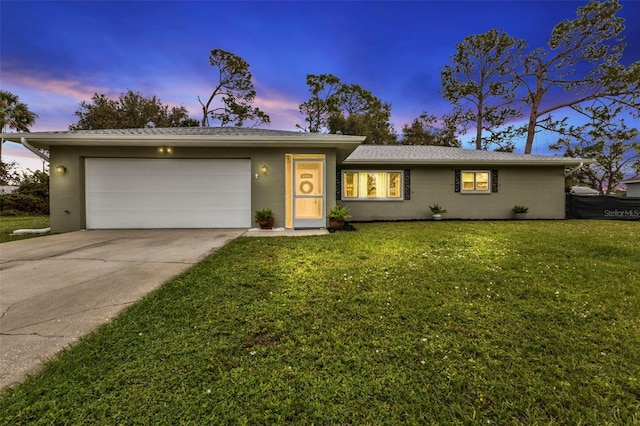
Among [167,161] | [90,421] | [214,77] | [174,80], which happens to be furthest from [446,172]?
[214,77]

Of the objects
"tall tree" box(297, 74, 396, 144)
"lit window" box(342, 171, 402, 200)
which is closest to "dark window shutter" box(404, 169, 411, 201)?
"lit window" box(342, 171, 402, 200)

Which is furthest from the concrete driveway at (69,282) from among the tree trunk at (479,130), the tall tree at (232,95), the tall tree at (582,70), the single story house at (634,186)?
the single story house at (634,186)

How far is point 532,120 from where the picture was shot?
54.2 feet

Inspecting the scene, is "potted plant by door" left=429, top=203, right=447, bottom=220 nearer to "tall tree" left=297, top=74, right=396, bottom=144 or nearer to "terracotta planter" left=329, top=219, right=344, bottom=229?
"terracotta planter" left=329, top=219, right=344, bottom=229

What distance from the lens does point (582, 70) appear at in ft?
49.3

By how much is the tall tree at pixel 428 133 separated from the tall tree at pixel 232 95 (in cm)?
1296

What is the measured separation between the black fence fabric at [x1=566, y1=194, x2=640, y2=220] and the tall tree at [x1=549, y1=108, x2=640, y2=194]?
25.1 feet

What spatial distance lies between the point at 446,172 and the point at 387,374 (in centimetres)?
991

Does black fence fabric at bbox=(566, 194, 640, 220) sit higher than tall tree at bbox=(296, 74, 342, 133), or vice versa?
tall tree at bbox=(296, 74, 342, 133)

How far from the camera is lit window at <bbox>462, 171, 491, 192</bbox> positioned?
1032 cm

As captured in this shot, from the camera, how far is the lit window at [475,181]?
10.3 meters

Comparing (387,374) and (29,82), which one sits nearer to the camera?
(387,374)

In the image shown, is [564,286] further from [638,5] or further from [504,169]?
[638,5]

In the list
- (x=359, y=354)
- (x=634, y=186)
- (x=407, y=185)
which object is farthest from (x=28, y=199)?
(x=634, y=186)
